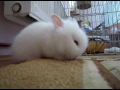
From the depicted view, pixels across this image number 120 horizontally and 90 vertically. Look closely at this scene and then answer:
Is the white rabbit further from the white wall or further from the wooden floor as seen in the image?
the white wall

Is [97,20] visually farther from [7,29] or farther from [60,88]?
[60,88]

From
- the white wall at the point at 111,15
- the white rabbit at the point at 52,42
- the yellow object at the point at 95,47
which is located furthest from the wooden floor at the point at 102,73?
the white wall at the point at 111,15

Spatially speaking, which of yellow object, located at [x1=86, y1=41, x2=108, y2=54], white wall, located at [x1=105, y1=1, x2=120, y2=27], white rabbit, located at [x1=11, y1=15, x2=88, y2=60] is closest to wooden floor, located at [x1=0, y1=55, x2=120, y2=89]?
white rabbit, located at [x1=11, y1=15, x2=88, y2=60]

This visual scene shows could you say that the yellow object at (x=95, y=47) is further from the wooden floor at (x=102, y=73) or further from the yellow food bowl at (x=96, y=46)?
the wooden floor at (x=102, y=73)

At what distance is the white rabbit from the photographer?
3.49ft

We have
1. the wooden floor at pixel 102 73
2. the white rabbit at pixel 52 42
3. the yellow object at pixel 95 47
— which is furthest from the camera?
the yellow object at pixel 95 47

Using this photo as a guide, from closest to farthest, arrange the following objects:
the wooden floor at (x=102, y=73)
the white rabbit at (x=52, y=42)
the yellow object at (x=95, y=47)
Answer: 1. the wooden floor at (x=102, y=73)
2. the white rabbit at (x=52, y=42)
3. the yellow object at (x=95, y=47)

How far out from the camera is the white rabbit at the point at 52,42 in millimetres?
1064

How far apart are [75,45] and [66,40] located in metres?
0.07

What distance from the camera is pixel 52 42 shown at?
1088mm

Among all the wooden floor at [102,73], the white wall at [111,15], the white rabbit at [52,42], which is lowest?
the wooden floor at [102,73]

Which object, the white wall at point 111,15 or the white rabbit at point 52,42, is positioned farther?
the white wall at point 111,15

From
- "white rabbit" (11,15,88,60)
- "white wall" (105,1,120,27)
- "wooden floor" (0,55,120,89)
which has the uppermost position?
"white wall" (105,1,120,27)

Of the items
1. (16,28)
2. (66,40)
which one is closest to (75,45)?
(66,40)
